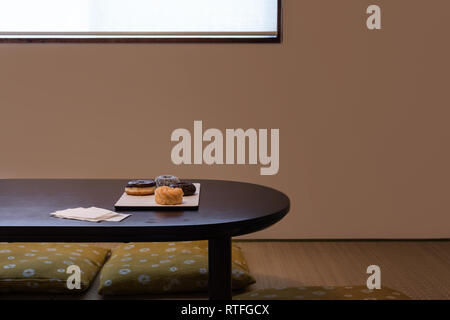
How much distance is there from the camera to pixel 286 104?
3.20 m

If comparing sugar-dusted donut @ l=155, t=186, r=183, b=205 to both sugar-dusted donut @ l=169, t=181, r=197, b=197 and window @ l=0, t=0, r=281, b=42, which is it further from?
window @ l=0, t=0, r=281, b=42

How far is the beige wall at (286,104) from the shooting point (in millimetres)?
3148

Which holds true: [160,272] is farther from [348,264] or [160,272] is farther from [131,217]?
[348,264]

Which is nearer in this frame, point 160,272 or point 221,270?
point 221,270

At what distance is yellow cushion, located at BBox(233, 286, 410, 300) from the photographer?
2100 millimetres

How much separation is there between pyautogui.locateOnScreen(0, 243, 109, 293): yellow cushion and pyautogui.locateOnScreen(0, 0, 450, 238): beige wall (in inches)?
25.1

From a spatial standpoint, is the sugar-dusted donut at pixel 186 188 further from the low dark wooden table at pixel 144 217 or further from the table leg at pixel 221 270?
the table leg at pixel 221 270

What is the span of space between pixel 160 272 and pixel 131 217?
0.79 m

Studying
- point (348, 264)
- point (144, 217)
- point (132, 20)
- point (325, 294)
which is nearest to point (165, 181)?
point (144, 217)

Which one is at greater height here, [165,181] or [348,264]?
[165,181]

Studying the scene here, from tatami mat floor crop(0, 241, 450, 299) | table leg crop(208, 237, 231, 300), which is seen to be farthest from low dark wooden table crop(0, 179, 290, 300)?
tatami mat floor crop(0, 241, 450, 299)

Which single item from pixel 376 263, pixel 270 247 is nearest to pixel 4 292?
pixel 270 247
